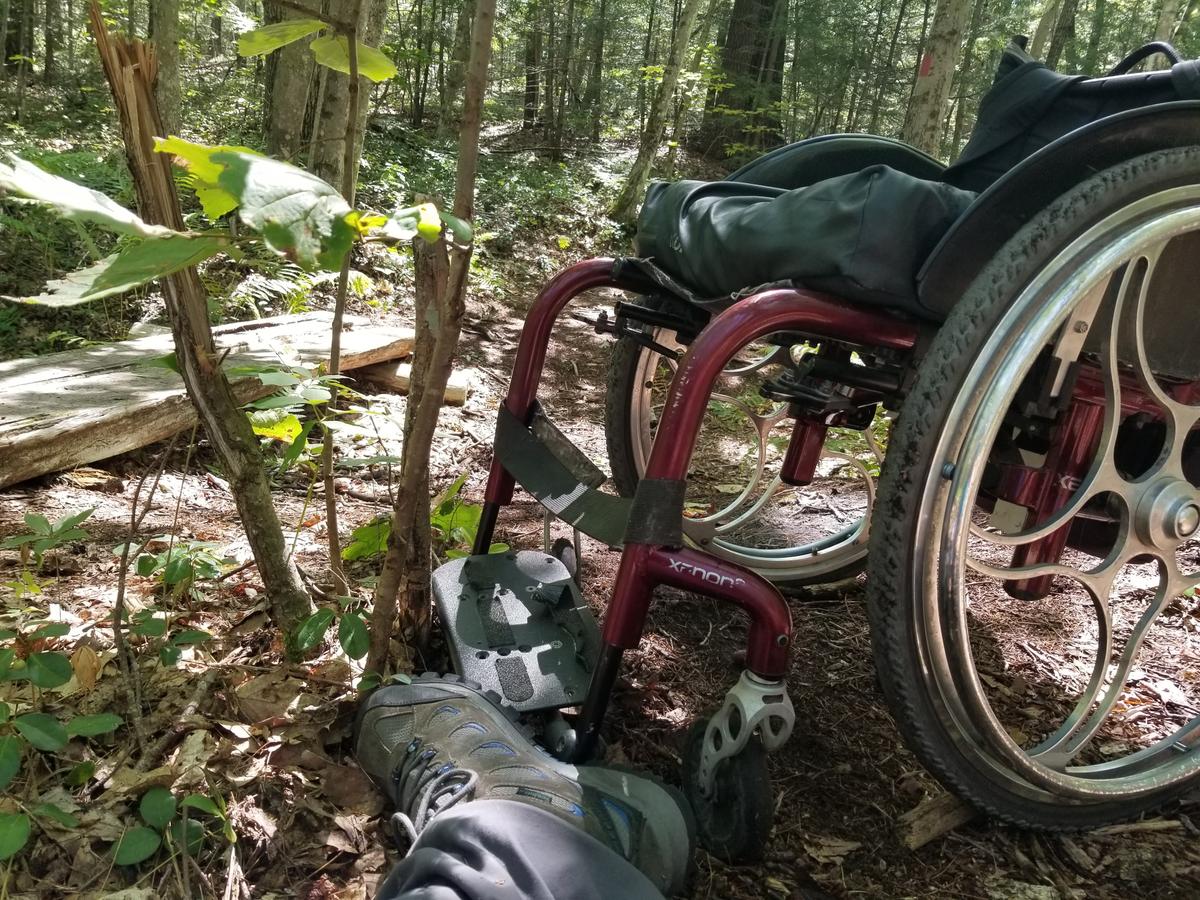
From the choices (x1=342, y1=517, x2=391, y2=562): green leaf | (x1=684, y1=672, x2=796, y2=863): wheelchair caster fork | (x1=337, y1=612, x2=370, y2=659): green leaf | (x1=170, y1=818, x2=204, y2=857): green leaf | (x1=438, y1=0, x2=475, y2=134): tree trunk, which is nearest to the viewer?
(x1=170, y1=818, x2=204, y2=857): green leaf

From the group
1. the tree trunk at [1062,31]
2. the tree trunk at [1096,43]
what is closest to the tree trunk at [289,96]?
the tree trunk at [1062,31]

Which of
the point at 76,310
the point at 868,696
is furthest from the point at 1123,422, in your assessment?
the point at 76,310

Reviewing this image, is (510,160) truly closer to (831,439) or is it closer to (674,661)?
(831,439)

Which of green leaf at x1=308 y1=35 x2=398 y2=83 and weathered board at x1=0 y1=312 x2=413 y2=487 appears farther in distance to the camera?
weathered board at x1=0 y1=312 x2=413 y2=487

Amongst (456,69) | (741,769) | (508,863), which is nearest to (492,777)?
(508,863)

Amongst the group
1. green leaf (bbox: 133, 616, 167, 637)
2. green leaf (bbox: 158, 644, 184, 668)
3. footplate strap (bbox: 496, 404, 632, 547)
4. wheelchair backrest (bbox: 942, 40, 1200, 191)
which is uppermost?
wheelchair backrest (bbox: 942, 40, 1200, 191)

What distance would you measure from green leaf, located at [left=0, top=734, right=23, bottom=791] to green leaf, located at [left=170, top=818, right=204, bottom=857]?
216 mm

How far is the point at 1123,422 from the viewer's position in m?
1.53

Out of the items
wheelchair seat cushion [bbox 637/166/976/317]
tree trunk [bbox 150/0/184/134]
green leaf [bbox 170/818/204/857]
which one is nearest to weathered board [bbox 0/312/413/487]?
green leaf [bbox 170/818/204/857]

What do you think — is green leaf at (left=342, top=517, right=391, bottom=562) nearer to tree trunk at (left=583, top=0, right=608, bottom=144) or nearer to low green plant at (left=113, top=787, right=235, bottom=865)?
low green plant at (left=113, top=787, right=235, bottom=865)

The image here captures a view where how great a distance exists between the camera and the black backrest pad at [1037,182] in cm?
117

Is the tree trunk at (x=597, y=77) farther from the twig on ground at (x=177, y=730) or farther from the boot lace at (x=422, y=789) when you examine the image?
the boot lace at (x=422, y=789)

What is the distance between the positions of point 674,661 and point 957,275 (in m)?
1.03

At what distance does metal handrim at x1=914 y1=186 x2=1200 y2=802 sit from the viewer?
1102 millimetres
